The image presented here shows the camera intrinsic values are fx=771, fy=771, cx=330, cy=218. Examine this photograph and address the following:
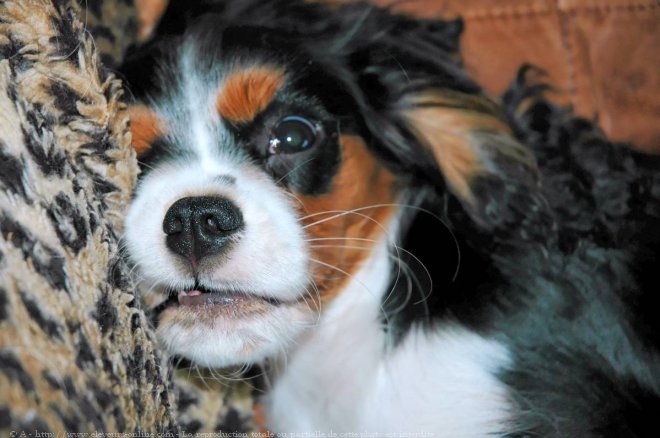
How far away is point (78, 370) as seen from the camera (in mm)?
934

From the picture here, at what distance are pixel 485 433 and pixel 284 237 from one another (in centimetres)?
51

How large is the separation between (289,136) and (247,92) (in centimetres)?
10

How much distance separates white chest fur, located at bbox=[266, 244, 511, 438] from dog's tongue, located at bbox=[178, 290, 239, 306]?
0.93 feet

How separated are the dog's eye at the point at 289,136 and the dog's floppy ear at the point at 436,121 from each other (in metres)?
0.15

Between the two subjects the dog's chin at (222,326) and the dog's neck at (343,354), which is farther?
the dog's neck at (343,354)

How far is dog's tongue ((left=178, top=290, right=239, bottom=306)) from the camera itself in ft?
3.91

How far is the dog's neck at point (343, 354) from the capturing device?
4.75ft

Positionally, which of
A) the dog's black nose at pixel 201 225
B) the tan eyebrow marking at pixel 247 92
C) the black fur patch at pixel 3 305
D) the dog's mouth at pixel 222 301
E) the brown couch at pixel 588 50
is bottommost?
the dog's mouth at pixel 222 301

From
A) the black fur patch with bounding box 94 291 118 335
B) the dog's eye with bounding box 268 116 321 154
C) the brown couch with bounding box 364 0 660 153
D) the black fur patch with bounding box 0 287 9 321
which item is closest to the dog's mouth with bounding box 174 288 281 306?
the black fur patch with bounding box 94 291 118 335

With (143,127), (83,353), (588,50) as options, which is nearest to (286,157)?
(143,127)

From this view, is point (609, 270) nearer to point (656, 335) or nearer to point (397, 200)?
point (656, 335)

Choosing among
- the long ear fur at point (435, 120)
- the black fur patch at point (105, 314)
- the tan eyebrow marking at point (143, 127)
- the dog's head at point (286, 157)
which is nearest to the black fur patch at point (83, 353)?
the black fur patch at point (105, 314)

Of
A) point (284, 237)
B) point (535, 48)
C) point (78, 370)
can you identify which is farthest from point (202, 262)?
point (535, 48)

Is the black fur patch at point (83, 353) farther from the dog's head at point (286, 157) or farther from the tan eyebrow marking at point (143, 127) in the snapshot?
the tan eyebrow marking at point (143, 127)
